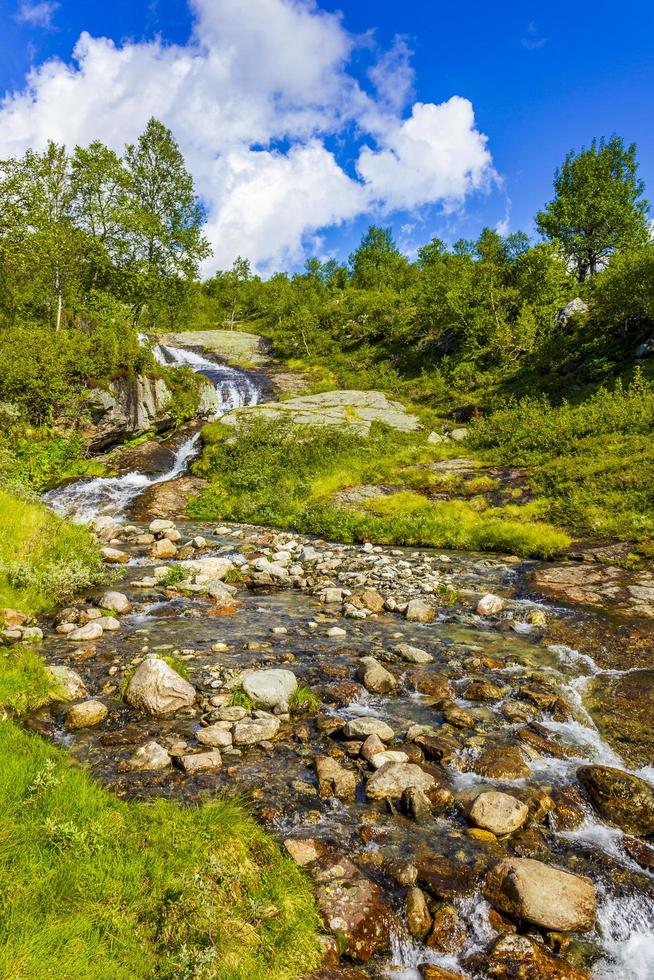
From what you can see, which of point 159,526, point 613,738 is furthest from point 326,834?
point 159,526

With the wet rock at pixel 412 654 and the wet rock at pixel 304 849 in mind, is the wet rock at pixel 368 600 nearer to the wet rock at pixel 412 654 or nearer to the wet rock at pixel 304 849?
the wet rock at pixel 412 654

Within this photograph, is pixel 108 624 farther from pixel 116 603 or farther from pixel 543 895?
pixel 543 895

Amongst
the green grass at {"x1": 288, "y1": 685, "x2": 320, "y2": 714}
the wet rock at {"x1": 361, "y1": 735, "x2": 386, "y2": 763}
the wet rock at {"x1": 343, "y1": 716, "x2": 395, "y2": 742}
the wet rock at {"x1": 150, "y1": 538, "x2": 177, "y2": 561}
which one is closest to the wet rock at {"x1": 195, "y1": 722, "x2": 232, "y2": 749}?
the green grass at {"x1": 288, "y1": 685, "x2": 320, "y2": 714}

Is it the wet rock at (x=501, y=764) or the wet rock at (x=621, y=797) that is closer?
the wet rock at (x=621, y=797)

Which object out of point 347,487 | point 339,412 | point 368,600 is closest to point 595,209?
point 339,412

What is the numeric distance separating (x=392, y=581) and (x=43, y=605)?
29.0 ft

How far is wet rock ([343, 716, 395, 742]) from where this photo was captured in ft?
22.4

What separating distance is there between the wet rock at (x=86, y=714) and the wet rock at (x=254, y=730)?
197 centimetres

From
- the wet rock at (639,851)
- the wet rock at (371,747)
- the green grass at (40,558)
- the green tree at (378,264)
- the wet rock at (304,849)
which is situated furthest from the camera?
the green tree at (378,264)

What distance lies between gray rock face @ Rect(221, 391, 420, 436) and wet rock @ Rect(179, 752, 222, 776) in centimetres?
2646

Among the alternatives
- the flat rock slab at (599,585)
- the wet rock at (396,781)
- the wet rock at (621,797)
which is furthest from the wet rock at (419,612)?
the wet rock at (396,781)

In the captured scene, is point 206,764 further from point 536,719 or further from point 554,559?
point 554,559

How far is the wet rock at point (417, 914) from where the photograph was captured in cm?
428

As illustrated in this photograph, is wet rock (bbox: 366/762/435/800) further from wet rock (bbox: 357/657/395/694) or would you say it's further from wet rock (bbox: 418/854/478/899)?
wet rock (bbox: 357/657/395/694)
